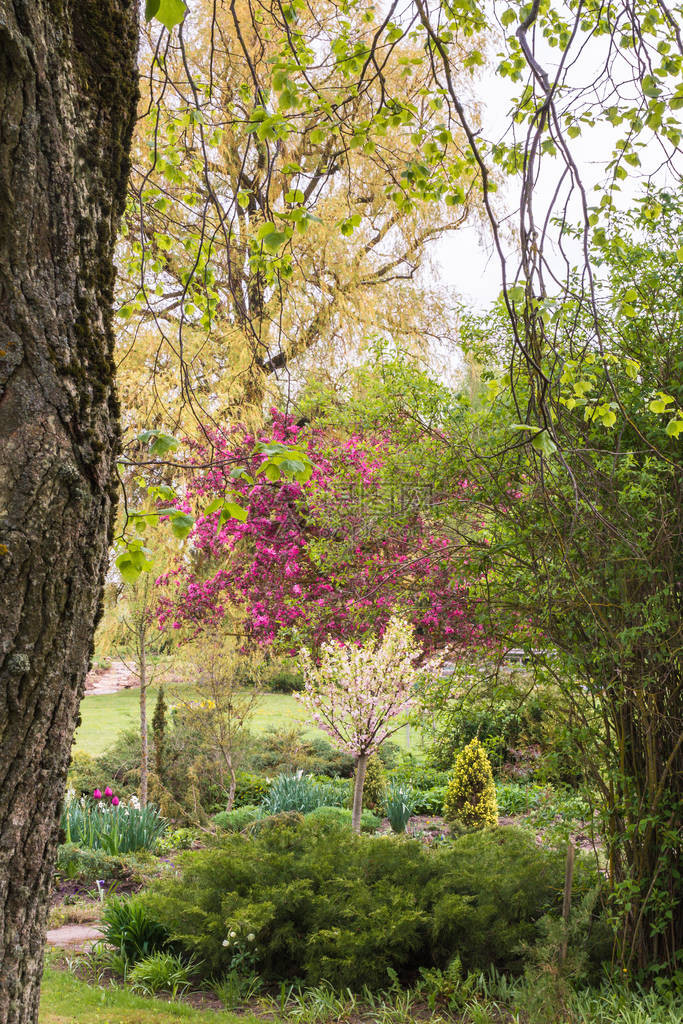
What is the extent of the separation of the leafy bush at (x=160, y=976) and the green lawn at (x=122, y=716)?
22.8 feet

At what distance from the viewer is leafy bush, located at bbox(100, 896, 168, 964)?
4.62m

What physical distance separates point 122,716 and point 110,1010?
37.5ft

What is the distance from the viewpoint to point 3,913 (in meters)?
1.47

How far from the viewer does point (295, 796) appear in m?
7.86

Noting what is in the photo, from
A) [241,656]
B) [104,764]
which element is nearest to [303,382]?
[241,656]

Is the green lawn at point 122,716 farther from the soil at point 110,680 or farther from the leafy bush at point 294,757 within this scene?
the leafy bush at point 294,757

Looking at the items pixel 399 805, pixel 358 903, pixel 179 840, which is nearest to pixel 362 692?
pixel 399 805

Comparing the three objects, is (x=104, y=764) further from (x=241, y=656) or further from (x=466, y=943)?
(x=466, y=943)

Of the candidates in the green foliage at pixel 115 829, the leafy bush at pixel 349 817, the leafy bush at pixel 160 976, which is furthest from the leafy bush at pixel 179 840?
the leafy bush at pixel 160 976

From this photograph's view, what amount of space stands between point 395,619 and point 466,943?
2.44 meters

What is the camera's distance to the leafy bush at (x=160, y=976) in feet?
13.8

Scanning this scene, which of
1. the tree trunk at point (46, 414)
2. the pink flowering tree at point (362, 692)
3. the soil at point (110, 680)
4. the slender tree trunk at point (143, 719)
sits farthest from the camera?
the soil at point (110, 680)

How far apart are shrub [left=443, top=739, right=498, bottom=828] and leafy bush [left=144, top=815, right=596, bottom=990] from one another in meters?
2.48

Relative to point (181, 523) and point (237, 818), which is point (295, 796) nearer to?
point (237, 818)
